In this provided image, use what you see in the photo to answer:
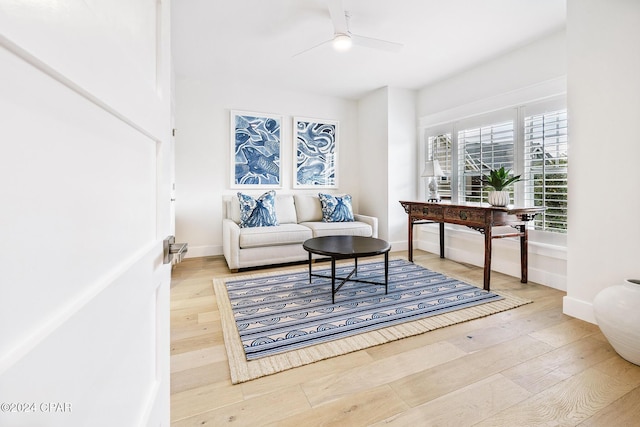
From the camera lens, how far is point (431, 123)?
14.4 feet

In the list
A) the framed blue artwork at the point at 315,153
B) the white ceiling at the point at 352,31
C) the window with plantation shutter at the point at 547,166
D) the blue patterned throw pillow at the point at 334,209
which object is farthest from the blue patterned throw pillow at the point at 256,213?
the window with plantation shutter at the point at 547,166

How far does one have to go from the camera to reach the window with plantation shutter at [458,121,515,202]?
341 cm

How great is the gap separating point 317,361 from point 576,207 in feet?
7.18

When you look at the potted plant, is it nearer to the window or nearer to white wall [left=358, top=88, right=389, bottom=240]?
the window

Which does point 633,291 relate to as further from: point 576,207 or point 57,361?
point 57,361

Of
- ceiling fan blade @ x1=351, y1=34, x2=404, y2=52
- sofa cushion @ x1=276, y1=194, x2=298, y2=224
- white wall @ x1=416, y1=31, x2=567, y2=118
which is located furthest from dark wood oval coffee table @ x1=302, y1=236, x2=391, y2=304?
white wall @ x1=416, y1=31, x2=567, y2=118

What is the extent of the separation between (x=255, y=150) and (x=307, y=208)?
1142 millimetres

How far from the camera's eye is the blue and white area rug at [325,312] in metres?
1.80

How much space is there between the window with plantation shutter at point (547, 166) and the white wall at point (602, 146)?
0.75 meters

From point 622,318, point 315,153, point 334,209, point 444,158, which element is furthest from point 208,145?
point 622,318

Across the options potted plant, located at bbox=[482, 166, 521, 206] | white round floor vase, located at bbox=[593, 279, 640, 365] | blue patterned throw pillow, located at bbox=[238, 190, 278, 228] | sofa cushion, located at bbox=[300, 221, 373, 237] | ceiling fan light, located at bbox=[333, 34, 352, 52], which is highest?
ceiling fan light, located at bbox=[333, 34, 352, 52]

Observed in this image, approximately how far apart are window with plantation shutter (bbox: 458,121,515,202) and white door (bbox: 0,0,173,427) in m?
3.73

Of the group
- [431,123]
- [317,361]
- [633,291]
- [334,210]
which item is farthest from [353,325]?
[431,123]

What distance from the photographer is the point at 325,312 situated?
7.61ft
